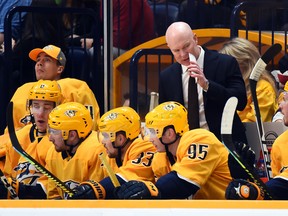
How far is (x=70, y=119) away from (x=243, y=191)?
178 cm

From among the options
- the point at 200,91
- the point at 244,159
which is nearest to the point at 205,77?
the point at 200,91

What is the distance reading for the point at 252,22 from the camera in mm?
9578

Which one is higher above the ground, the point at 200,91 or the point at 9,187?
the point at 200,91

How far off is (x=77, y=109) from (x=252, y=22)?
1625 mm

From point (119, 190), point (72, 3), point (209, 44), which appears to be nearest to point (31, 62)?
point (72, 3)

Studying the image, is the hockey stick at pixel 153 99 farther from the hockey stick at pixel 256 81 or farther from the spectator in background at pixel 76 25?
the hockey stick at pixel 256 81

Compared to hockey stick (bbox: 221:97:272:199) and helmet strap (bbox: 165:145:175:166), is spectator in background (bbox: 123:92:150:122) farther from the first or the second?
hockey stick (bbox: 221:97:272:199)

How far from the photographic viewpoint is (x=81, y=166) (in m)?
8.68

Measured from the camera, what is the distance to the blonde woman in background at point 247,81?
886 cm

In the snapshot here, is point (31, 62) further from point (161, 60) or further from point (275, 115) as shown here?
point (275, 115)

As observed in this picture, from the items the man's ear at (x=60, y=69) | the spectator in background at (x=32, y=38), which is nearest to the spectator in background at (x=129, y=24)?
the spectator in background at (x=32, y=38)

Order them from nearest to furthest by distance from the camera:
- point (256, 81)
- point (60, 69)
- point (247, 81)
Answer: point (256, 81) → point (247, 81) → point (60, 69)

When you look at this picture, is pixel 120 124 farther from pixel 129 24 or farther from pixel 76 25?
pixel 76 25

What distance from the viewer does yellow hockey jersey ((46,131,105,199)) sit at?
862 centimetres
